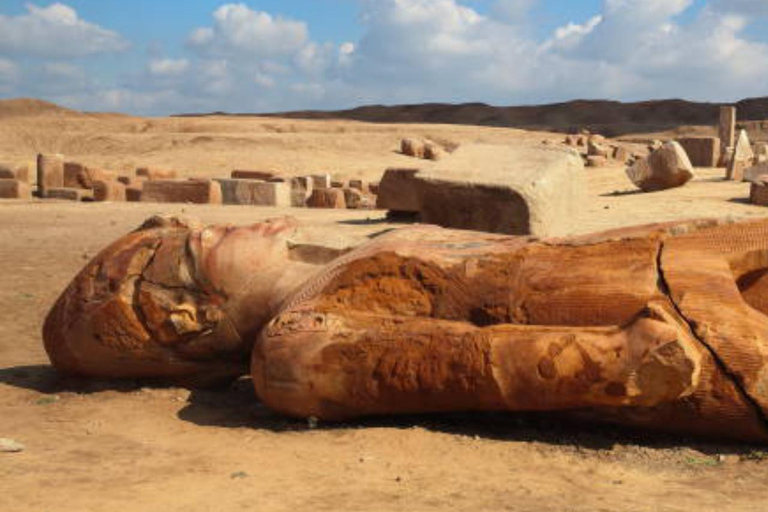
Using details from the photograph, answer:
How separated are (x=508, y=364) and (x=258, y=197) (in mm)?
11419

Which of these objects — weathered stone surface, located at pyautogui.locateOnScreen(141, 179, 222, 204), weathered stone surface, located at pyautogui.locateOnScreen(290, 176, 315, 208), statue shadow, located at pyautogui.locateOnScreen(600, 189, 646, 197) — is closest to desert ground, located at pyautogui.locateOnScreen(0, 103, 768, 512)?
weathered stone surface, located at pyautogui.locateOnScreen(141, 179, 222, 204)

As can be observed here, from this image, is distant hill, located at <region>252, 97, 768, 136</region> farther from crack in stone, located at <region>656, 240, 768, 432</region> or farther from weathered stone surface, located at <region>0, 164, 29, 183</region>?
crack in stone, located at <region>656, 240, 768, 432</region>

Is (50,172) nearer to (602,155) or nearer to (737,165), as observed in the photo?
(737,165)

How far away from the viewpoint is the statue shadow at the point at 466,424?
14.1 feet

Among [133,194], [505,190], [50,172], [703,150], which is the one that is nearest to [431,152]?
[703,150]

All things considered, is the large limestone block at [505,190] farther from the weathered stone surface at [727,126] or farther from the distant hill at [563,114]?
the distant hill at [563,114]

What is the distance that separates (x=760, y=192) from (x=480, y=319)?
953 centimetres

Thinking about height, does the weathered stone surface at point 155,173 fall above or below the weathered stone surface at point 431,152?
below

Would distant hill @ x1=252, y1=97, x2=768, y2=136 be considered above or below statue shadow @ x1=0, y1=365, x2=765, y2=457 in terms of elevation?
above

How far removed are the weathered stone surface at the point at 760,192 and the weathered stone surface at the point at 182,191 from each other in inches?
299

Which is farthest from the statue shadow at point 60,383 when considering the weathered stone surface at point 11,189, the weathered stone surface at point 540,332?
the weathered stone surface at point 11,189

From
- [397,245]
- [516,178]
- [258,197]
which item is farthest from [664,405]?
[258,197]

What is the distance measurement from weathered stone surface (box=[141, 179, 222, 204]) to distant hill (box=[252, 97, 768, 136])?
99.0 feet

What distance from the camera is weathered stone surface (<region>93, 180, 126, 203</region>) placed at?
15.6 meters
